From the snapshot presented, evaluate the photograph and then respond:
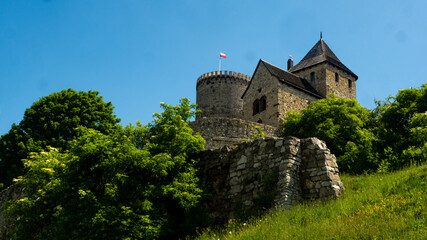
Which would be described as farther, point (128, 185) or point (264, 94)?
point (264, 94)

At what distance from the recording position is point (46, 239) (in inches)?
553

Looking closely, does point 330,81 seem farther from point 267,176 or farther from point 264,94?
point 267,176

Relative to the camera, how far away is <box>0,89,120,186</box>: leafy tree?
24562 millimetres

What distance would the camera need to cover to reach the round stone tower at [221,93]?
1655 inches

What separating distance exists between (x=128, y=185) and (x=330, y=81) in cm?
2808

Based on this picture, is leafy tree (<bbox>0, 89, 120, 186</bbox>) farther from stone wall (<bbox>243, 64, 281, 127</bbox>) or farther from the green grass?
the green grass

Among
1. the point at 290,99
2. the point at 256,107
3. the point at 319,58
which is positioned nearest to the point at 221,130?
the point at 290,99

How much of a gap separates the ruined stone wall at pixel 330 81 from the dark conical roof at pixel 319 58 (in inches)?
14.3

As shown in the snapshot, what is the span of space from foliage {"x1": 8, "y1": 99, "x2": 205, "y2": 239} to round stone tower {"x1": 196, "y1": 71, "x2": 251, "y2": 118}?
89.9 feet

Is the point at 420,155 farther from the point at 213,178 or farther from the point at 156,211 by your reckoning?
the point at 156,211

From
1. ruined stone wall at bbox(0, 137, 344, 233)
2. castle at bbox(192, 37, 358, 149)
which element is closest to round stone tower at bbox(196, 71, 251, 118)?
castle at bbox(192, 37, 358, 149)

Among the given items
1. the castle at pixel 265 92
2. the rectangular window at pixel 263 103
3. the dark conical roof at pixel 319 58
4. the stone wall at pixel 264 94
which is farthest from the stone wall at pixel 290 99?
the dark conical roof at pixel 319 58

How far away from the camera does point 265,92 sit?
3281 centimetres

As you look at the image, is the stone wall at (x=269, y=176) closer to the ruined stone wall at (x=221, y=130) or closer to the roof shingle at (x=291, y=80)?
the ruined stone wall at (x=221, y=130)
